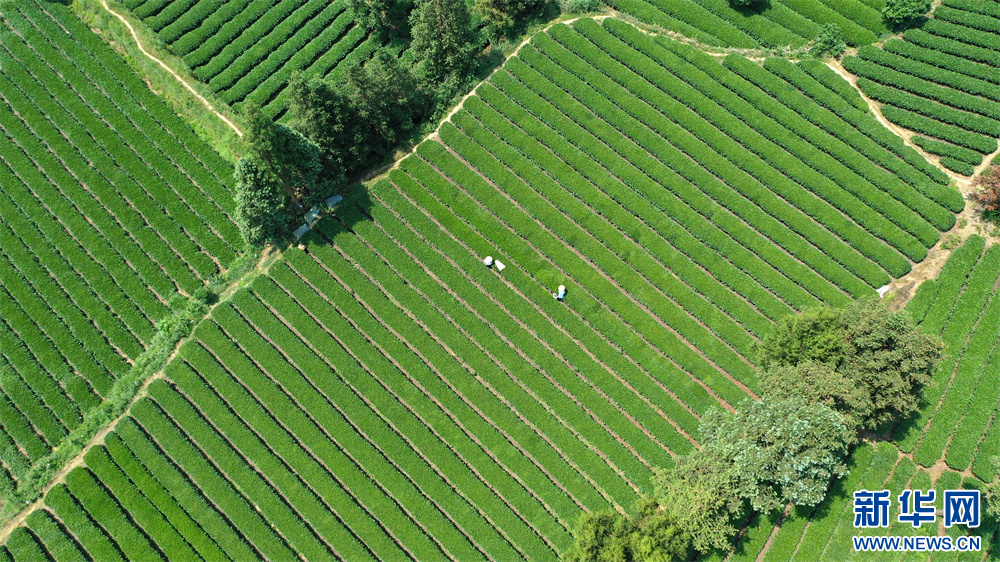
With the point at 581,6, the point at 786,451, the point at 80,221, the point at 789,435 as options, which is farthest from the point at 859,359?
the point at 80,221

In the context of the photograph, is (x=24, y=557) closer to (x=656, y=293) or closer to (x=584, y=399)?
(x=584, y=399)

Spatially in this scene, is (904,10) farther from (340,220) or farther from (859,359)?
(340,220)

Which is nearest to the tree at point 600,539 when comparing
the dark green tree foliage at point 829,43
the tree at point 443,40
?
the tree at point 443,40

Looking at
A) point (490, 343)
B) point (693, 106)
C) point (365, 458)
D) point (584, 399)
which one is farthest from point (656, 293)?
point (365, 458)

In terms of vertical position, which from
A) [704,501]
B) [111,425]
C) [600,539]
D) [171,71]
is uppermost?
[171,71]

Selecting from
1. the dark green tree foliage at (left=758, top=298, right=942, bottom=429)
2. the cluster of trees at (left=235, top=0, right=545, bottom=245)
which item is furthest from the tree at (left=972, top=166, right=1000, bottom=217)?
the cluster of trees at (left=235, top=0, right=545, bottom=245)

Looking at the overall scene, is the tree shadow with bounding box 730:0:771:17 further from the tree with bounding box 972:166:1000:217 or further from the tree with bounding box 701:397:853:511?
the tree with bounding box 701:397:853:511

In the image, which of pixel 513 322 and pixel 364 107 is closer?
pixel 513 322
